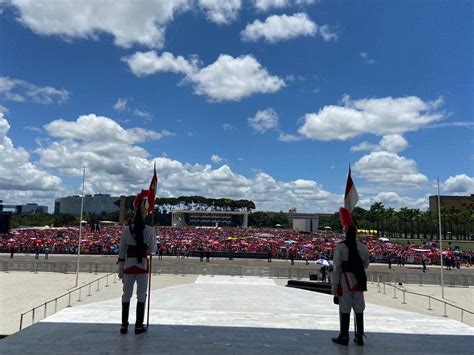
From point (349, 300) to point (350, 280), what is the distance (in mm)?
380

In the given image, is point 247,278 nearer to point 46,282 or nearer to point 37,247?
point 46,282

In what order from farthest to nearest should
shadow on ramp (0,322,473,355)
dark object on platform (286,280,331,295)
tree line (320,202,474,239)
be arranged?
tree line (320,202,474,239)
dark object on platform (286,280,331,295)
shadow on ramp (0,322,473,355)

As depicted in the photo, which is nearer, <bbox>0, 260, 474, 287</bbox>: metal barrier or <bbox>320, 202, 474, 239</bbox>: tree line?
<bbox>0, 260, 474, 287</bbox>: metal barrier

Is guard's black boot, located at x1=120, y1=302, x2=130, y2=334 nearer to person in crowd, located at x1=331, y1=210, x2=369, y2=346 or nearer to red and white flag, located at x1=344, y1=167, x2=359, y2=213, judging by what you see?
person in crowd, located at x1=331, y1=210, x2=369, y2=346

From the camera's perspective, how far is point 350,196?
8195mm

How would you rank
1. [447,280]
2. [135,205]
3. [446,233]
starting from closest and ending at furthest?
1. [135,205]
2. [447,280]
3. [446,233]

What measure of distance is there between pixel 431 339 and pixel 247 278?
71.1 ft

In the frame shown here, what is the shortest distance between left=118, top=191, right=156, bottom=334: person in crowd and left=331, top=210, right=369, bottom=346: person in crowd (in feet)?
11.7

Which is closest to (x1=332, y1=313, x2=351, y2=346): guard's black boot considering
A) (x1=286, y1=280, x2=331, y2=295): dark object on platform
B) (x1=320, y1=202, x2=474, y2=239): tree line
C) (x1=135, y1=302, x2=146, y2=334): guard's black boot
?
(x1=135, y1=302, x2=146, y2=334): guard's black boot

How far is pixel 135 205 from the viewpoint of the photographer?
27.0 ft

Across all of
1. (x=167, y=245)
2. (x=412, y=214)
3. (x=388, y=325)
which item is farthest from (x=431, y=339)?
(x=412, y=214)

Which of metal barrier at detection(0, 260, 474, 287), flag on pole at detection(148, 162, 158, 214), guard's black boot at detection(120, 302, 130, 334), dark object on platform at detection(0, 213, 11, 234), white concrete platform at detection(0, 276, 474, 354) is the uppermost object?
flag on pole at detection(148, 162, 158, 214)

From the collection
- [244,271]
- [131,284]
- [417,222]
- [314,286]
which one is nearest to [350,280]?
[131,284]

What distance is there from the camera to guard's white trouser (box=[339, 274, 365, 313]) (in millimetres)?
7504
